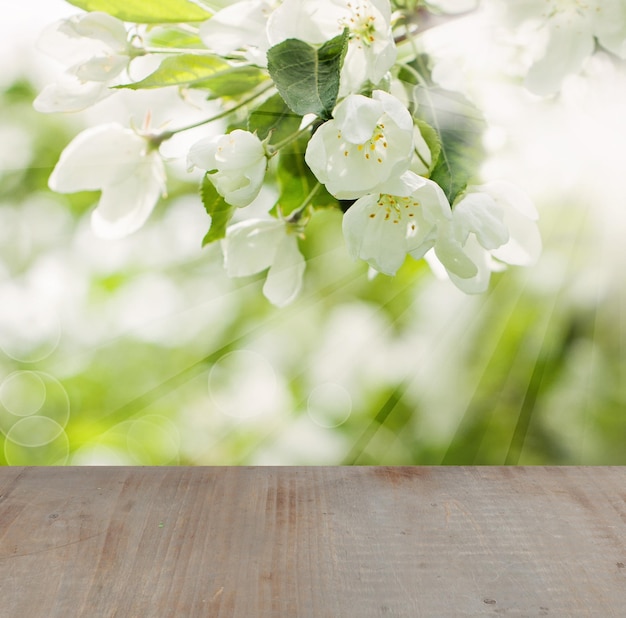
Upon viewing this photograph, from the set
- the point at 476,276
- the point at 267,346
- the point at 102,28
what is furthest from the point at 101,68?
the point at 267,346

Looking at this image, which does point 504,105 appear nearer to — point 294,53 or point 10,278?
point 294,53

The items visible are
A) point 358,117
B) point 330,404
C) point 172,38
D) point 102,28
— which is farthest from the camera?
point 330,404

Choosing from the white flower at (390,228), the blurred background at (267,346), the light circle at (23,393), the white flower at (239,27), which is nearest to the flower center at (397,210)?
the white flower at (390,228)

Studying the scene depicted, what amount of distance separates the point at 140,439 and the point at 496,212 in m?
0.85

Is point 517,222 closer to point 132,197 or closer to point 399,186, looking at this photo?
point 399,186

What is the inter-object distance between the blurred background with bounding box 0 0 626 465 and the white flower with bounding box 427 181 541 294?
526mm

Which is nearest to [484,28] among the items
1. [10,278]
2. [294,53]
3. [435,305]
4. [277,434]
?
[294,53]

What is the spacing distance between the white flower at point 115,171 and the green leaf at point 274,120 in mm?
74

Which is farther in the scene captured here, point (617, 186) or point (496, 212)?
point (617, 186)

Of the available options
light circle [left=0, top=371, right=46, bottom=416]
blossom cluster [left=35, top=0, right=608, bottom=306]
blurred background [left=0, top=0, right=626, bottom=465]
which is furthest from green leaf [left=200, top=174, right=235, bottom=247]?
light circle [left=0, top=371, right=46, bottom=416]

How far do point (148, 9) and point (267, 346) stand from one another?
690mm

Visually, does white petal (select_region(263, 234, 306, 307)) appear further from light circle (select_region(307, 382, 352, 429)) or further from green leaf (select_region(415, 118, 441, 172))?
light circle (select_region(307, 382, 352, 429))

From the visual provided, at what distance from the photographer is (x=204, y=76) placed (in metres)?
0.47

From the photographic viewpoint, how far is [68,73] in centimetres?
46
